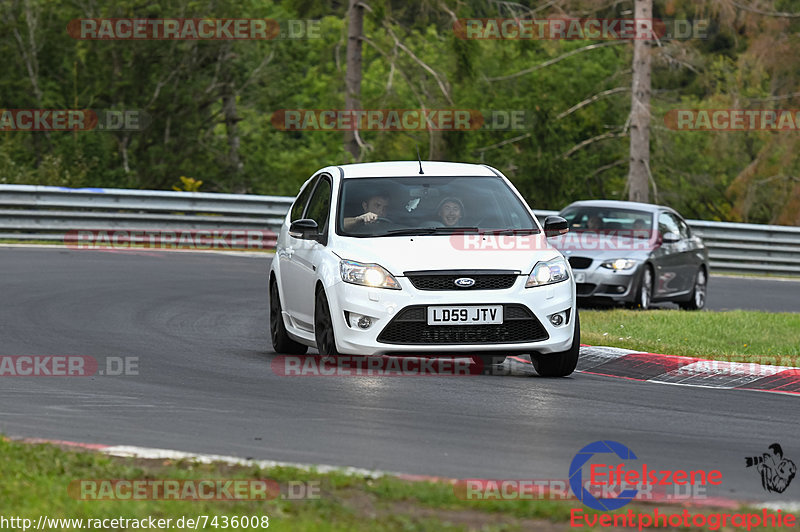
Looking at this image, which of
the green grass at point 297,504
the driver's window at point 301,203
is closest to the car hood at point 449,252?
the driver's window at point 301,203

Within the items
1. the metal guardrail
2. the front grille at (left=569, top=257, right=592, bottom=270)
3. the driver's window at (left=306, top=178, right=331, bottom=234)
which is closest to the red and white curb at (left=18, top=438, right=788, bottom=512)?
the driver's window at (left=306, top=178, right=331, bottom=234)

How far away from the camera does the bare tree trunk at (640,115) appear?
1243 inches

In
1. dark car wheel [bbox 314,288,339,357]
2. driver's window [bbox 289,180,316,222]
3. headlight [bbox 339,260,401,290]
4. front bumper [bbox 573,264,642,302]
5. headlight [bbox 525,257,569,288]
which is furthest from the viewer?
front bumper [bbox 573,264,642,302]

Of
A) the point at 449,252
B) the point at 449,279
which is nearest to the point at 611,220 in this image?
the point at 449,252

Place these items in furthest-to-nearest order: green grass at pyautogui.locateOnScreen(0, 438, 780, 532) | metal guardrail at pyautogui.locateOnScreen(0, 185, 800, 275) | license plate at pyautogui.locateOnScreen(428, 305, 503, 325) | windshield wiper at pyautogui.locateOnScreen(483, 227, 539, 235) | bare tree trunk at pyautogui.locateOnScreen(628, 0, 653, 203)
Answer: bare tree trunk at pyautogui.locateOnScreen(628, 0, 653, 203) < metal guardrail at pyautogui.locateOnScreen(0, 185, 800, 275) < windshield wiper at pyautogui.locateOnScreen(483, 227, 539, 235) < license plate at pyautogui.locateOnScreen(428, 305, 503, 325) < green grass at pyautogui.locateOnScreen(0, 438, 780, 532)

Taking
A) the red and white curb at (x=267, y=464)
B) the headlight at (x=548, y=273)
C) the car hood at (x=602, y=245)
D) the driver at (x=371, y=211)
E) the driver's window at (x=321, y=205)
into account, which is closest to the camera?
the red and white curb at (x=267, y=464)

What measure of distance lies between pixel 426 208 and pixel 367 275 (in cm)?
121

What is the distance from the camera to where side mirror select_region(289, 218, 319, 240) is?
1137 cm

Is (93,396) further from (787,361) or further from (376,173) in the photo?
(787,361)

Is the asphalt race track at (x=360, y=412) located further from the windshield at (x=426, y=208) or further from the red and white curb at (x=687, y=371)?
the windshield at (x=426, y=208)

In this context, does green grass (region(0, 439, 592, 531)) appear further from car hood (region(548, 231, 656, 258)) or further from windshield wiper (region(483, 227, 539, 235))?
car hood (region(548, 231, 656, 258))

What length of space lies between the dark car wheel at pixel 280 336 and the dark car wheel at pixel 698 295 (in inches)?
368

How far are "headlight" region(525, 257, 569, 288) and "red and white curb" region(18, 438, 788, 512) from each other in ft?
13.2

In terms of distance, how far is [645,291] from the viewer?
18.9 meters
